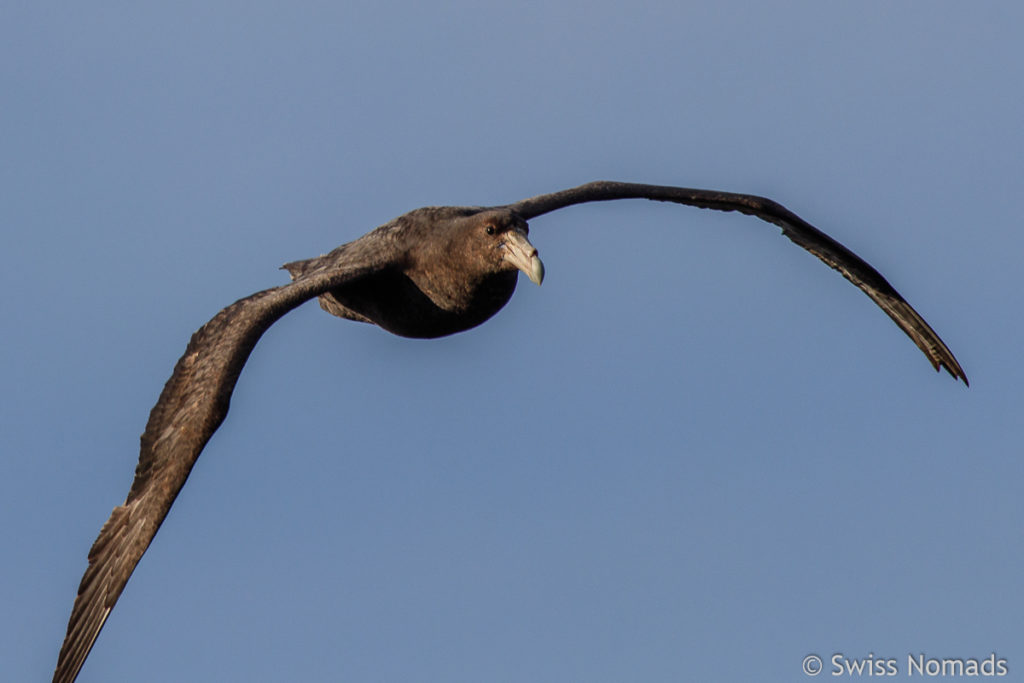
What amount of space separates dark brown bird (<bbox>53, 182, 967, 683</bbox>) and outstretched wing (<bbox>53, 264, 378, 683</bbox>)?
1 centimetres

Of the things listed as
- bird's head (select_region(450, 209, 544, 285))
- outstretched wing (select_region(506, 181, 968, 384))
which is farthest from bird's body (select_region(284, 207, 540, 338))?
outstretched wing (select_region(506, 181, 968, 384))

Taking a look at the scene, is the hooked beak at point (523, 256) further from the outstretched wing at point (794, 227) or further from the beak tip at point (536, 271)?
the outstretched wing at point (794, 227)

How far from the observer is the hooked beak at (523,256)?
1453cm

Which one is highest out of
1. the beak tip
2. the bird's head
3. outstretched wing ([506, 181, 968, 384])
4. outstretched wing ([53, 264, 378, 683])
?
outstretched wing ([506, 181, 968, 384])

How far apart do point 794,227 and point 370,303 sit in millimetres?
5650

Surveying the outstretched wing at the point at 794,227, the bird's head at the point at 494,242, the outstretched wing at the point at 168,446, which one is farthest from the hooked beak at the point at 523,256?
the outstretched wing at the point at 168,446

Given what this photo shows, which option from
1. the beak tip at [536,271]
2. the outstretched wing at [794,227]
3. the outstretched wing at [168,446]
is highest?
the outstretched wing at [794,227]

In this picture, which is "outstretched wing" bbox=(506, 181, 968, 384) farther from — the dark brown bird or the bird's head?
the bird's head

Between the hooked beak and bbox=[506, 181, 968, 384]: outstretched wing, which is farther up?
bbox=[506, 181, 968, 384]: outstretched wing

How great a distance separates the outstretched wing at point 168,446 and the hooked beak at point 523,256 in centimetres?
201

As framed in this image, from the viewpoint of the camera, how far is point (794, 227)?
1878cm

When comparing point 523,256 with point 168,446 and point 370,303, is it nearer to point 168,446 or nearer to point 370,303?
point 370,303

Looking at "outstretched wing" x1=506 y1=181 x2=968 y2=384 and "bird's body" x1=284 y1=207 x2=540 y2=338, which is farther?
"outstretched wing" x1=506 y1=181 x2=968 y2=384

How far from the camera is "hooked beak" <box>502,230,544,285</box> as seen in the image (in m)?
14.5
